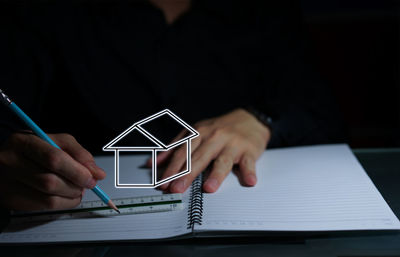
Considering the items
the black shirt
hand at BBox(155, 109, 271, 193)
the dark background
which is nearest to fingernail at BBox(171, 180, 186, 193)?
hand at BBox(155, 109, 271, 193)

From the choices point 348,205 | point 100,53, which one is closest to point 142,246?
point 348,205

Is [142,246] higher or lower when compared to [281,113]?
lower

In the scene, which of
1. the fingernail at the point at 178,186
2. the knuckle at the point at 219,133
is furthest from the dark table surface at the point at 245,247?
the knuckle at the point at 219,133

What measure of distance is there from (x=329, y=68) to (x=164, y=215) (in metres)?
1.35

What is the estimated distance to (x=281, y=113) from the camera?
Result: 2.83 feet

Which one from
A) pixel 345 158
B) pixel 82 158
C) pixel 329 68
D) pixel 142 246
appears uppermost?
pixel 329 68

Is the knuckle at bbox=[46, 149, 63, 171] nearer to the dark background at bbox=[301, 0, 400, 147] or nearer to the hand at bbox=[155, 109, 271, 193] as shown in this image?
the hand at bbox=[155, 109, 271, 193]

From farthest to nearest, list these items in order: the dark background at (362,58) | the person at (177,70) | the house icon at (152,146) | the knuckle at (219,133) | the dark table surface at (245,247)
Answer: the dark background at (362,58) → the person at (177,70) → the knuckle at (219,133) → the house icon at (152,146) → the dark table surface at (245,247)

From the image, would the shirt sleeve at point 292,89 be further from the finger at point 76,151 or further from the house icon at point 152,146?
the finger at point 76,151

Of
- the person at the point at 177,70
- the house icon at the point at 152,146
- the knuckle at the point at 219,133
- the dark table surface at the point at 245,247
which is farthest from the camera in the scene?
the person at the point at 177,70

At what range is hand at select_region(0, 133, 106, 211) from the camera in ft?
1.42

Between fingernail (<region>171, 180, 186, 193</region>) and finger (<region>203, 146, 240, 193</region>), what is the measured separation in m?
0.04

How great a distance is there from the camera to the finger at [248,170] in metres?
0.57

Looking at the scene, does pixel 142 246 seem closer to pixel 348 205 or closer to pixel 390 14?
pixel 348 205
